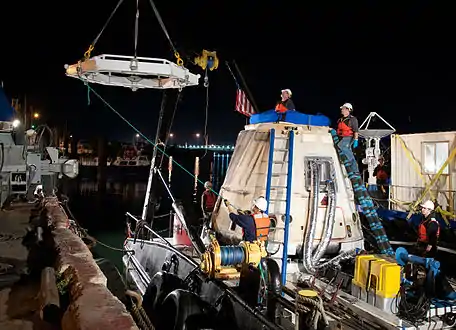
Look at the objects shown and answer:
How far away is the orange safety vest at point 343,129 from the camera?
29.5 ft

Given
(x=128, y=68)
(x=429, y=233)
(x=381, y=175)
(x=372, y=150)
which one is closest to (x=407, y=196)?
(x=381, y=175)

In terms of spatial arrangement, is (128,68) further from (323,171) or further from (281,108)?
(323,171)

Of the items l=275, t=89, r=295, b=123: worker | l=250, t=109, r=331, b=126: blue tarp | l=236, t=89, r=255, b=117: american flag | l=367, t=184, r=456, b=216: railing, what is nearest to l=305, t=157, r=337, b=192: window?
l=250, t=109, r=331, b=126: blue tarp

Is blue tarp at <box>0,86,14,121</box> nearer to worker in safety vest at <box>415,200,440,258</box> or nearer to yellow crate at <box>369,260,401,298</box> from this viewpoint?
yellow crate at <box>369,260,401,298</box>

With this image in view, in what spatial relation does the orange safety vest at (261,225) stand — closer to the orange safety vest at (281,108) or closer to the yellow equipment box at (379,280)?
the yellow equipment box at (379,280)

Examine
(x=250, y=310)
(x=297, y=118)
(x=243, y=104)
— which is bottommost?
(x=250, y=310)

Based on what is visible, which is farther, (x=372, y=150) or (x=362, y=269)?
(x=372, y=150)

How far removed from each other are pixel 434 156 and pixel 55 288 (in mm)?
13765

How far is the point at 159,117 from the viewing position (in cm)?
1280

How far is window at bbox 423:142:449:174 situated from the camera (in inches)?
540

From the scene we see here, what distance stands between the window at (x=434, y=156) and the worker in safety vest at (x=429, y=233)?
6.41 metres

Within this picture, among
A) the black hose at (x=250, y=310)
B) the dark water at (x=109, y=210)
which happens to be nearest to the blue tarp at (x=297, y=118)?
the black hose at (x=250, y=310)

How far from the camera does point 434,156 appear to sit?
46.5 feet

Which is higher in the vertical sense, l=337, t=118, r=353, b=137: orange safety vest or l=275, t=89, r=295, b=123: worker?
l=275, t=89, r=295, b=123: worker
